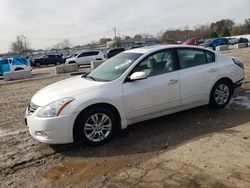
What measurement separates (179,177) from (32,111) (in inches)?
106

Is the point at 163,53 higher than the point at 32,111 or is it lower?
higher

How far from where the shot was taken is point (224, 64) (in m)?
6.99

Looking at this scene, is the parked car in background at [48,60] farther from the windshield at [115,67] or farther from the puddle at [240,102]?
the windshield at [115,67]

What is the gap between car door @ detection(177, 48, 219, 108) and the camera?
6.30 meters

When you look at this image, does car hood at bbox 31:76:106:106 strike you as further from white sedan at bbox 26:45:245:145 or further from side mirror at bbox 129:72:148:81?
side mirror at bbox 129:72:148:81

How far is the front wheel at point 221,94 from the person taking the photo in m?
6.86

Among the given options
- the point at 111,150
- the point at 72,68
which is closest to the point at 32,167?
the point at 111,150

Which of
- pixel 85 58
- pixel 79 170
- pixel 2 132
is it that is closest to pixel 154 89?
pixel 79 170

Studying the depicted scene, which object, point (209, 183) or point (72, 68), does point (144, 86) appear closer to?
point (209, 183)

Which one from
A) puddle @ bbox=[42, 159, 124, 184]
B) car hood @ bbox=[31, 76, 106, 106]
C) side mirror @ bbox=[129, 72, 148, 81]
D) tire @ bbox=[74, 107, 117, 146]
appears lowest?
puddle @ bbox=[42, 159, 124, 184]

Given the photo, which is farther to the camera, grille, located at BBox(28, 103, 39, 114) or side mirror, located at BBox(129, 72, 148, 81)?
side mirror, located at BBox(129, 72, 148, 81)

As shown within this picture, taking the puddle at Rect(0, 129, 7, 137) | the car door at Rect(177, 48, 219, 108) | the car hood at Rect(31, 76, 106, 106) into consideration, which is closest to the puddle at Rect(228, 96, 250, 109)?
the car door at Rect(177, 48, 219, 108)

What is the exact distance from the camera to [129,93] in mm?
5598

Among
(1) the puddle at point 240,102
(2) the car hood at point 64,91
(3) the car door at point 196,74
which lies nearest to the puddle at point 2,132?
(2) the car hood at point 64,91
